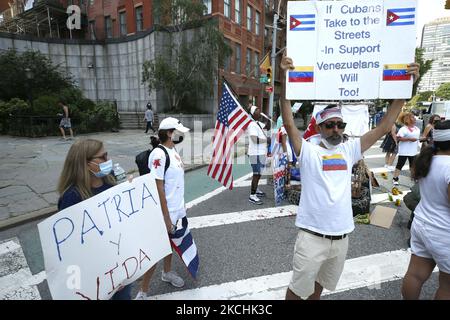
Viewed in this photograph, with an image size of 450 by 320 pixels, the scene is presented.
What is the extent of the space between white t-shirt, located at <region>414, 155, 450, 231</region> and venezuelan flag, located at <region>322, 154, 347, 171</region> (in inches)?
28.9

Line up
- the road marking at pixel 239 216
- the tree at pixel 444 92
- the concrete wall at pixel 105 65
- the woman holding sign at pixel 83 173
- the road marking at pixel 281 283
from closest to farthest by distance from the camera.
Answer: the woman holding sign at pixel 83 173, the road marking at pixel 281 283, the road marking at pixel 239 216, the concrete wall at pixel 105 65, the tree at pixel 444 92

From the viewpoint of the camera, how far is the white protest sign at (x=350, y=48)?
2537 mm

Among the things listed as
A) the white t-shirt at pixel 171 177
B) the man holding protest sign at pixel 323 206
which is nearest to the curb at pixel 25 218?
the white t-shirt at pixel 171 177

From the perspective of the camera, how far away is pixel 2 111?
16.6 m

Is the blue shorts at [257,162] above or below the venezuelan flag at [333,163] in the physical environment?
below

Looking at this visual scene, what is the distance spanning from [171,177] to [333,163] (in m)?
1.58

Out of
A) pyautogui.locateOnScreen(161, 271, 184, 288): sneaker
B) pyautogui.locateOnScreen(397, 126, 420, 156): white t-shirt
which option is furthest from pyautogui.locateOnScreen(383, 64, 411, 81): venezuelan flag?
pyautogui.locateOnScreen(397, 126, 420, 156): white t-shirt

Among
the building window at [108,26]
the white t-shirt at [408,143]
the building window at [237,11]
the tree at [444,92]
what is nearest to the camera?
the white t-shirt at [408,143]

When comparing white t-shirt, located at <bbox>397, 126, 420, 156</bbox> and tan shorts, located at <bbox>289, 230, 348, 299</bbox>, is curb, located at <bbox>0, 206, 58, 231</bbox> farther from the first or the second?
white t-shirt, located at <bbox>397, 126, 420, 156</bbox>

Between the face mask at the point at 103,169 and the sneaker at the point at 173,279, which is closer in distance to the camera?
the face mask at the point at 103,169

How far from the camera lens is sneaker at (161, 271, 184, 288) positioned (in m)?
3.22

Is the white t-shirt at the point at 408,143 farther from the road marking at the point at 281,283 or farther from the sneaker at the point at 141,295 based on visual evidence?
the sneaker at the point at 141,295

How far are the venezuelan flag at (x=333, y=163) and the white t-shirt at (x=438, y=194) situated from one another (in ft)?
2.41

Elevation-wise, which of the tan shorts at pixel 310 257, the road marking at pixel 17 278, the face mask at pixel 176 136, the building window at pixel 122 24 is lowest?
the road marking at pixel 17 278
